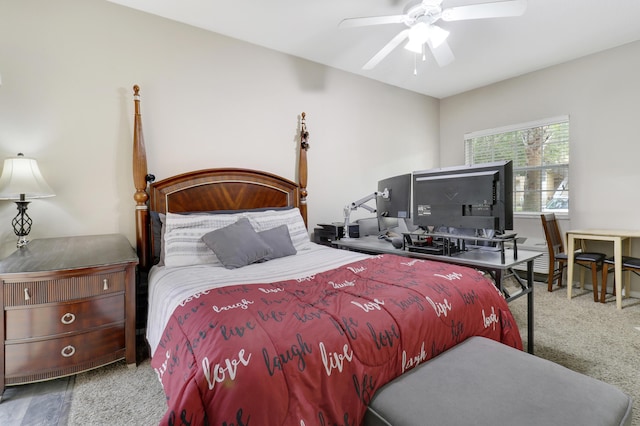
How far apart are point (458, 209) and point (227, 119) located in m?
2.21

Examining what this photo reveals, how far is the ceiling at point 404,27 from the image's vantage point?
2.49 meters

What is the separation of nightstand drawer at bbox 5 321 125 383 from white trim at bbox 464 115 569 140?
15.6ft

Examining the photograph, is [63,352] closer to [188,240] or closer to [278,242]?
Result: [188,240]

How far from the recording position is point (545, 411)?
3.10ft

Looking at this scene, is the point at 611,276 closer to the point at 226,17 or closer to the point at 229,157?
the point at 229,157

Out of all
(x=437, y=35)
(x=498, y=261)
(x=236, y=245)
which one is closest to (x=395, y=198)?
(x=498, y=261)

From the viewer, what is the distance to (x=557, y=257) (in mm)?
3500

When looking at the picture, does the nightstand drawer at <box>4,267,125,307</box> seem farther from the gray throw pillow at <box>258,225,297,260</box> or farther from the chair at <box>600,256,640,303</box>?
the chair at <box>600,256,640,303</box>

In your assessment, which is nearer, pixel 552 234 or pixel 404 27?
pixel 404 27

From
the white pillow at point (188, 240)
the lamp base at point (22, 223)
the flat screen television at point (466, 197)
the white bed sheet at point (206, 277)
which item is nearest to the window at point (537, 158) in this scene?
the flat screen television at point (466, 197)

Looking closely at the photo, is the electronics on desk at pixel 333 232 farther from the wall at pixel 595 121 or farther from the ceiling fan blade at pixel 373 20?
the wall at pixel 595 121

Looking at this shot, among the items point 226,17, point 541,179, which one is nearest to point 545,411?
point 226,17

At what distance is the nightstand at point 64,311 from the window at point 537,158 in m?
4.50

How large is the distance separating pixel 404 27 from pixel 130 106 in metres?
2.47
